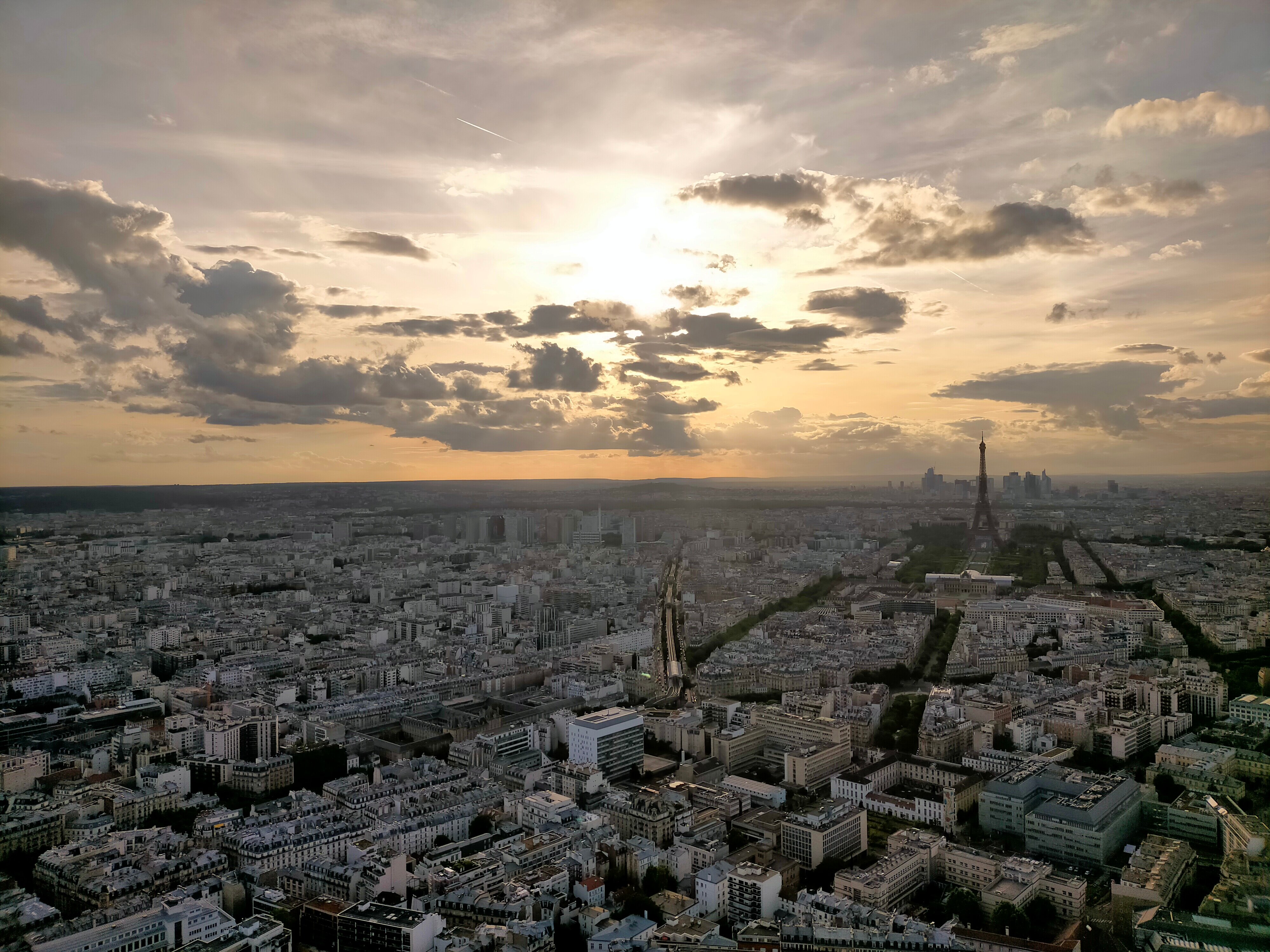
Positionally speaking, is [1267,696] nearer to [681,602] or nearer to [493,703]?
[493,703]

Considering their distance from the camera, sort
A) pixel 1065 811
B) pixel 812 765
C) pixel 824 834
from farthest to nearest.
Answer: pixel 812 765, pixel 1065 811, pixel 824 834

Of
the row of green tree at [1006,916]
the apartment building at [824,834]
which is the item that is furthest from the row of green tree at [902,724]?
the row of green tree at [1006,916]

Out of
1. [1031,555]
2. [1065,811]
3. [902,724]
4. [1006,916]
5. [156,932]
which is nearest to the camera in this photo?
[156,932]

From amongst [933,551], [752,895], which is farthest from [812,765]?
[933,551]

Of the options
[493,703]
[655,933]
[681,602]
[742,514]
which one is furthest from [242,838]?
[742,514]

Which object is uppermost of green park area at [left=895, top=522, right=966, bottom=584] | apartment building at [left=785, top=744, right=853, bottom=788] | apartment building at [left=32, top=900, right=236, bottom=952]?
green park area at [left=895, top=522, right=966, bottom=584]

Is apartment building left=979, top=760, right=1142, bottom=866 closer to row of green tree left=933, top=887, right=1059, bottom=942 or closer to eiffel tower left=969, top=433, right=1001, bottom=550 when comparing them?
row of green tree left=933, top=887, right=1059, bottom=942

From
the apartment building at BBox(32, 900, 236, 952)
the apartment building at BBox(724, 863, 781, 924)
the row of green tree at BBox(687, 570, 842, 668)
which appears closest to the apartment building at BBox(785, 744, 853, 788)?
the apartment building at BBox(724, 863, 781, 924)

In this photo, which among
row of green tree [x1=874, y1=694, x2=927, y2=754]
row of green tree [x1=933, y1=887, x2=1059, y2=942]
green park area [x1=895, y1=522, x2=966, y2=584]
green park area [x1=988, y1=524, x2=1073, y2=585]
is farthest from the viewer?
green park area [x1=895, y1=522, x2=966, y2=584]

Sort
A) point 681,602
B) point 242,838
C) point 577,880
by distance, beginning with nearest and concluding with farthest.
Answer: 1. point 577,880
2. point 242,838
3. point 681,602

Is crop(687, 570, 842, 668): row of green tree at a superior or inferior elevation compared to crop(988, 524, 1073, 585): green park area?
inferior

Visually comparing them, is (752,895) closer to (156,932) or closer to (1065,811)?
(1065,811)
